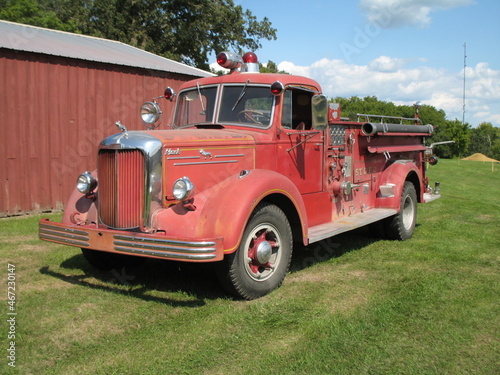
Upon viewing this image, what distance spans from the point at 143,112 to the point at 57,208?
483 cm

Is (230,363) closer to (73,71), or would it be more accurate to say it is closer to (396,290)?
(396,290)

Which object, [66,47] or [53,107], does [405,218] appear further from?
[66,47]

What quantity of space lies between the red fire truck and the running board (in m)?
0.02

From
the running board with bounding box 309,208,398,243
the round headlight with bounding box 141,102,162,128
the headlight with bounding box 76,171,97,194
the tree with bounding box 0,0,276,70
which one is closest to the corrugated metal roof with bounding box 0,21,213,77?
the round headlight with bounding box 141,102,162,128

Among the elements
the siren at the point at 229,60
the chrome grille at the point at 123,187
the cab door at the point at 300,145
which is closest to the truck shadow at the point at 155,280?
the chrome grille at the point at 123,187

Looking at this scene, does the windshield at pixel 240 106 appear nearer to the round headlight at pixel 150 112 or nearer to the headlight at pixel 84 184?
the round headlight at pixel 150 112

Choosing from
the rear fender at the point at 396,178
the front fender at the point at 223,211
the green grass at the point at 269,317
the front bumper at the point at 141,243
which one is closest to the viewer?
the green grass at the point at 269,317

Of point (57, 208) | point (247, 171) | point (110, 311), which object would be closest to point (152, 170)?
point (247, 171)

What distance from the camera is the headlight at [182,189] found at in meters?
4.13

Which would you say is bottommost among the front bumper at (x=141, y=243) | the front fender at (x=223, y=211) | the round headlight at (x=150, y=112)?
the front bumper at (x=141, y=243)

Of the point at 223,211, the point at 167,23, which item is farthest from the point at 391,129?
the point at 167,23

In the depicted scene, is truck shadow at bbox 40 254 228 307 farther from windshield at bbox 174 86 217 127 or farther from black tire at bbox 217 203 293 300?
windshield at bbox 174 86 217 127

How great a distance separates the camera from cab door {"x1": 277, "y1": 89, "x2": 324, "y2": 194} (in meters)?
5.38

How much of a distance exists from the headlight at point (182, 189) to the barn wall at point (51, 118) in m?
6.11
